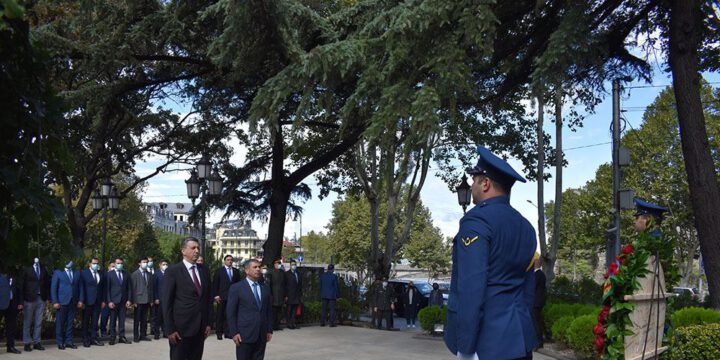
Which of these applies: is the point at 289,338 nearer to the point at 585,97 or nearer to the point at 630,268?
the point at 585,97

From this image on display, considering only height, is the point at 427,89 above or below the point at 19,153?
above

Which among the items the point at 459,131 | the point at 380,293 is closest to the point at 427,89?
the point at 380,293

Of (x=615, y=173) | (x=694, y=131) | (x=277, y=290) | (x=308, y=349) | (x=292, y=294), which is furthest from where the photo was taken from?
(x=615, y=173)

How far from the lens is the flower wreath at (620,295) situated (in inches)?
230

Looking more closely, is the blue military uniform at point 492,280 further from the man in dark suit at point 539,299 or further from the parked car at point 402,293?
the parked car at point 402,293

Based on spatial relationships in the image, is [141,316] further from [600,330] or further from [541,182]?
[541,182]

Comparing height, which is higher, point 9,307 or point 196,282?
point 196,282

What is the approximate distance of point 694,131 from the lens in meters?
12.2

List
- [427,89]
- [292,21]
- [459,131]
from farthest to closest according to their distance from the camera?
[459,131] → [292,21] → [427,89]

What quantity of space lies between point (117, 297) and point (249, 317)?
8390mm

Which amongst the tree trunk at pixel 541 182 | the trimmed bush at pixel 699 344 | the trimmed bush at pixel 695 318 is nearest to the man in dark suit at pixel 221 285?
the trimmed bush at pixel 695 318

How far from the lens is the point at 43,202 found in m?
2.91

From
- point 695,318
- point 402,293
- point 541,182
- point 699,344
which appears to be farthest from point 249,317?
point 402,293

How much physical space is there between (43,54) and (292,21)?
491 inches
